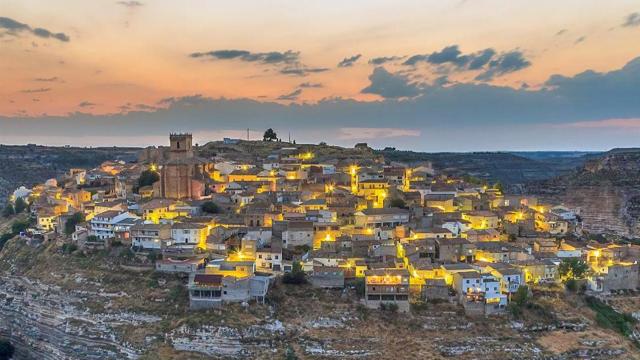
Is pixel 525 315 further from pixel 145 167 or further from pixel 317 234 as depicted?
pixel 145 167

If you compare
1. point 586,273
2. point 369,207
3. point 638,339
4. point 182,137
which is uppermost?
point 182,137

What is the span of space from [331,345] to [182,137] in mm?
37072

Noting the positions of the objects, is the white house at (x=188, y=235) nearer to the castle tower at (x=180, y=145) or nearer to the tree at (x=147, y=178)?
A: the tree at (x=147, y=178)

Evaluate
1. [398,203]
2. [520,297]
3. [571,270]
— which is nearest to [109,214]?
[398,203]

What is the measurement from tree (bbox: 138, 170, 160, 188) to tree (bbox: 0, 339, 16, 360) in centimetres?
2350

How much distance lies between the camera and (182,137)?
64000mm

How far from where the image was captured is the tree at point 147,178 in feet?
202

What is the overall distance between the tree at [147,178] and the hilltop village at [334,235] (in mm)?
120

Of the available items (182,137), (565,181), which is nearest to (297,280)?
(182,137)

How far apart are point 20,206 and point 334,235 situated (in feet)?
150

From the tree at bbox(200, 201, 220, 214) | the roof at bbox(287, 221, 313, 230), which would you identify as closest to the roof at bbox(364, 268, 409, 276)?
the roof at bbox(287, 221, 313, 230)

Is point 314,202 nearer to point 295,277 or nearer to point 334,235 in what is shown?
point 334,235

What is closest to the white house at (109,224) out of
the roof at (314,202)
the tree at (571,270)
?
the roof at (314,202)

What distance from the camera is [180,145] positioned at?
63.8 metres
